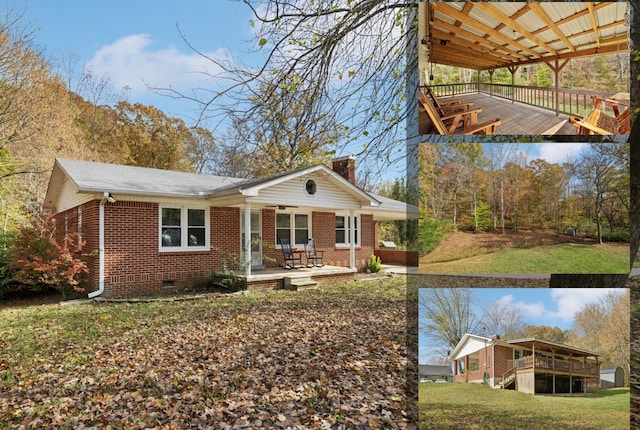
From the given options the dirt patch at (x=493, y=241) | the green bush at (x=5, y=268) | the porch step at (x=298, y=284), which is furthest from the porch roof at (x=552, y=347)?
the green bush at (x=5, y=268)

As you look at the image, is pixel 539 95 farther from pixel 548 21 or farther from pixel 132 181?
pixel 132 181

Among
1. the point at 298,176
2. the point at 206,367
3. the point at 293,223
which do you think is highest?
the point at 298,176

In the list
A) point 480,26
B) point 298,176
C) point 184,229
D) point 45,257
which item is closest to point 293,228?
point 298,176

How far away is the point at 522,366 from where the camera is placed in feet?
6.57

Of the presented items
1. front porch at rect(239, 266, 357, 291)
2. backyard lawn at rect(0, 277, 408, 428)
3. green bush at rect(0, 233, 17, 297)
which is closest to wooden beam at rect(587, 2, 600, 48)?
backyard lawn at rect(0, 277, 408, 428)

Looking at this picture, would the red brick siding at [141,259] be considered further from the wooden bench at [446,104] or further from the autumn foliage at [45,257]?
the wooden bench at [446,104]

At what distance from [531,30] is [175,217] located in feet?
39.7

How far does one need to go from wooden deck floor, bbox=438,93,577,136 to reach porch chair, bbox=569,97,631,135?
0.03m

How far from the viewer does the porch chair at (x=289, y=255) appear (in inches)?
589

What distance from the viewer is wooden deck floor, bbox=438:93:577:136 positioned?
172 cm

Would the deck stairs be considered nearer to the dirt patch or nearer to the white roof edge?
the dirt patch

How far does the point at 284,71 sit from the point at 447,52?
4.08 meters

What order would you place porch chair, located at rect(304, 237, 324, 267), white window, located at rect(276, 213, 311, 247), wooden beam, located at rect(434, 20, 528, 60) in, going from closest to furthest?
wooden beam, located at rect(434, 20, 528, 60)
white window, located at rect(276, 213, 311, 247)
porch chair, located at rect(304, 237, 324, 267)

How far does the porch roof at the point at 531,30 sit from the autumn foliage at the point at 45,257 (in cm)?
1167
